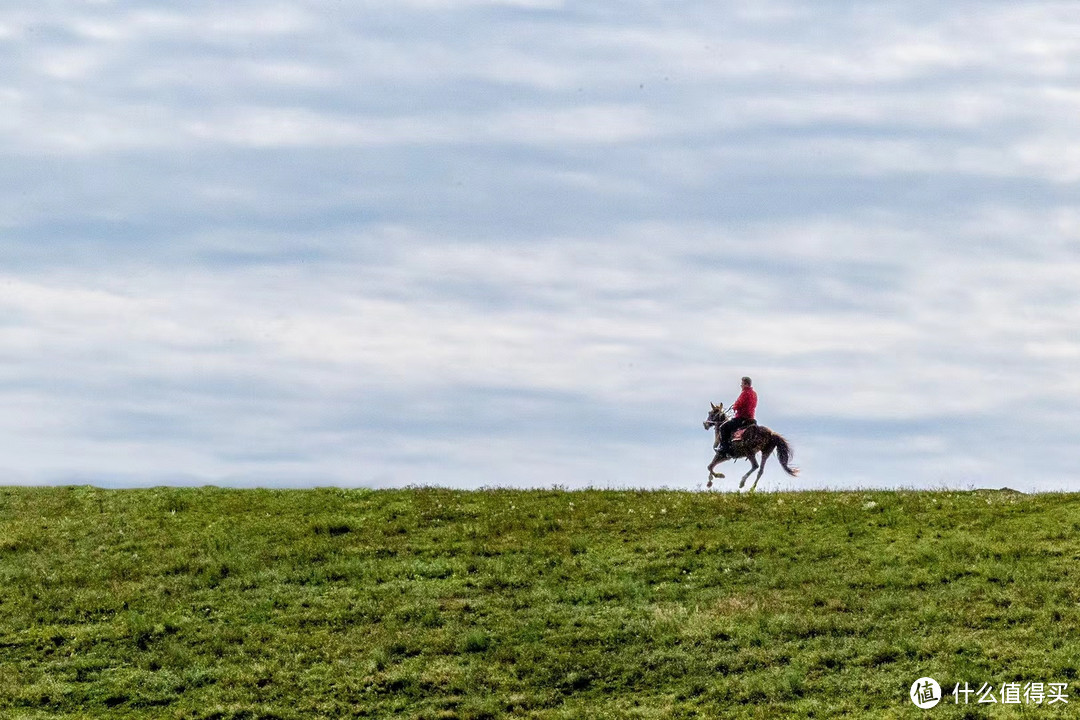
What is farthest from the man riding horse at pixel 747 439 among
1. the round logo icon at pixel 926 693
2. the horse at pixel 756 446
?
the round logo icon at pixel 926 693

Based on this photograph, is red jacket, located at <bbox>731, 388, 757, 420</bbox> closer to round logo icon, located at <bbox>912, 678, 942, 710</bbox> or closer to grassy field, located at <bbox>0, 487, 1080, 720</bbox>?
grassy field, located at <bbox>0, 487, 1080, 720</bbox>

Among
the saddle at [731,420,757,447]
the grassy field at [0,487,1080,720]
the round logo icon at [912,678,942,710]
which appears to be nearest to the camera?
the round logo icon at [912,678,942,710]

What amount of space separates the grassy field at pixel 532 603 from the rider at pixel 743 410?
12.1 feet

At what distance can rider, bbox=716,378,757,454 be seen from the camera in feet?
132

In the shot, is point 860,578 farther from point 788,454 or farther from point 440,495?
point 440,495

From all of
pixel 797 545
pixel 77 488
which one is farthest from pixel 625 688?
pixel 77 488

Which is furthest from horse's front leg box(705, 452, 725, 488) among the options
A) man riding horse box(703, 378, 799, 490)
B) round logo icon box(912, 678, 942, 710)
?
round logo icon box(912, 678, 942, 710)

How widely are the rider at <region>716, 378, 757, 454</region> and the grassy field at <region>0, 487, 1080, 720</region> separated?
12.1 ft

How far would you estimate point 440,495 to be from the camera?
1499 inches

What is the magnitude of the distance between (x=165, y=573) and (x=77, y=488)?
33.4 feet

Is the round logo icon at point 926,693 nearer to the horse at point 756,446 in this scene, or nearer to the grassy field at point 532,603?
the grassy field at point 532,603

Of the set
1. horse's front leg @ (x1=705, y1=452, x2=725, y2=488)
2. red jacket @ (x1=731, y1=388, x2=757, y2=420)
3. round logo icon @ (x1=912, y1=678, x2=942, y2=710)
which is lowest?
round logo icon @ (x1=912, y1=678, x2=942, y2=710)

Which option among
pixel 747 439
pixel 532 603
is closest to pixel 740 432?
pixel 747 439

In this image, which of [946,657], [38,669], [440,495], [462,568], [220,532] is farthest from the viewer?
[440,495]
